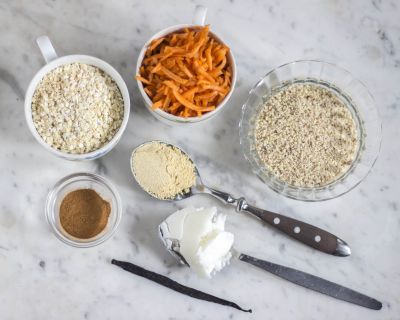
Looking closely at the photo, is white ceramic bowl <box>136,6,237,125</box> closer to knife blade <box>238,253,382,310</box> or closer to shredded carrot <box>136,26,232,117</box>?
shredded carrot <box>136,26,232,117</box>

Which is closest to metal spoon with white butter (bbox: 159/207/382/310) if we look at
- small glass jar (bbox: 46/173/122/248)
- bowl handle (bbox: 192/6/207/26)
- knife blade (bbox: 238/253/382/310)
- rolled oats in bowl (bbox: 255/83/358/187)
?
knife blade (bbox: 238/253/382/310)

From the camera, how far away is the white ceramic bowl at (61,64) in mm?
1720

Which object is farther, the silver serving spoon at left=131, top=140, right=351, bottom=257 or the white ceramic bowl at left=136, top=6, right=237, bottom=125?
the silver serving spoon at left=131, top=140, right=351, bottom=257

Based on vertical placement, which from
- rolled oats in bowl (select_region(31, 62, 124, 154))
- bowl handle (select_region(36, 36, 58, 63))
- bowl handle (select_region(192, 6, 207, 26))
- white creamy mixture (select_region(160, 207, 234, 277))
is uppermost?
bowl handle (select_region(192, 6, 207, 26))

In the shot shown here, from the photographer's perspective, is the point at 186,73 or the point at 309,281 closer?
the point at 186,73

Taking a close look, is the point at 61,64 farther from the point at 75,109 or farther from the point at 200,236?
the point at 200,236

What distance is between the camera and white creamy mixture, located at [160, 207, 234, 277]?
5.84 feet

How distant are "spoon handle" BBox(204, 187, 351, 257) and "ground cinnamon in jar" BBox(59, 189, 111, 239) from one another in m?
0.33

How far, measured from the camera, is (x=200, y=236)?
1.78 meters

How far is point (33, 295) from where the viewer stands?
1.88 metres

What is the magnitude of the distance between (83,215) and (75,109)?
327 mm

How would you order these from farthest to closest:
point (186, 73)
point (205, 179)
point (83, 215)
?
point (205, 179) < point (83, 215) < point (186, 73)

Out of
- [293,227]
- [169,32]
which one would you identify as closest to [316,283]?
[293,227]

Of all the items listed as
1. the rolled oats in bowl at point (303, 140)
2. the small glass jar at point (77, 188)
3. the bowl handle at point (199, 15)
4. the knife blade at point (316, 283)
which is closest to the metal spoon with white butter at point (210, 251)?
the knife blade at point (316, 283)
